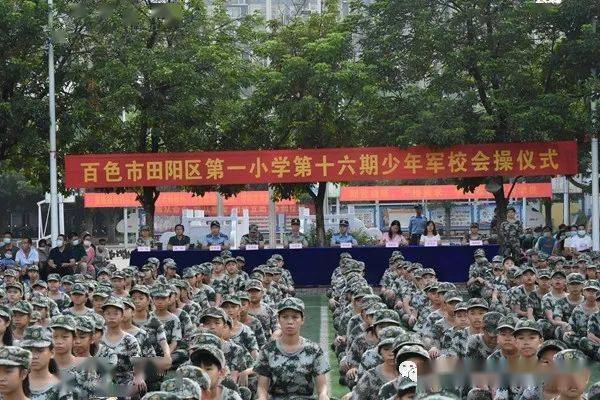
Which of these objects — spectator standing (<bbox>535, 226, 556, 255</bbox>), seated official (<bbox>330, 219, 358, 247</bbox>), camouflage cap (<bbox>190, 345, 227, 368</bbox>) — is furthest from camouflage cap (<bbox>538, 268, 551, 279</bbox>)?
camouflage cap (<bbox>190, 345, 227, 368</bbox>)

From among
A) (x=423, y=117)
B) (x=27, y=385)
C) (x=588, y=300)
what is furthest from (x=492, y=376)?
(x=423, y=117)

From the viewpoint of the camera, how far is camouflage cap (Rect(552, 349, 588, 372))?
7113 millimetres

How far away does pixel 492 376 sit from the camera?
332 inches

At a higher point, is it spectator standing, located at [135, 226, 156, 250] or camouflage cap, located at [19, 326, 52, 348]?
spectator standing, located at [135, 226, 156, 250]

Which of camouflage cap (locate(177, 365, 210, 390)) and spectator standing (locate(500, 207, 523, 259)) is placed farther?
spectator standing (locate(500, 207, 523, 259))

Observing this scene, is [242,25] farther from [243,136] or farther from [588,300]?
[588,300]

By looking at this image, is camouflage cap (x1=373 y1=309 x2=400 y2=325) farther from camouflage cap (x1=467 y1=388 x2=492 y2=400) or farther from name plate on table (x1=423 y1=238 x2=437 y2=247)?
name plate on table (x1=423 y1=238 x2=437 y2=247)

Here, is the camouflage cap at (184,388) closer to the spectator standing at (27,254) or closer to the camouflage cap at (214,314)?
the camouflage cap at (214,314)

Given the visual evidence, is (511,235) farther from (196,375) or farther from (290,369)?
(196,375)

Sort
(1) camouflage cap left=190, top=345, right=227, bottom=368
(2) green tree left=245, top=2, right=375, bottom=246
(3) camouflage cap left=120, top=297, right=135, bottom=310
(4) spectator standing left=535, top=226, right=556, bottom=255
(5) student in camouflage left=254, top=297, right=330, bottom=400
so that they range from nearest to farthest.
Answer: (1) camouflage cap left=190, top=345, right=227, bottom=368 < (5) student in camouflage left=254, top=297, right=330, bottom=400 < (3) camouflage cap left=120, top=297, right=135, bottom=310 < (4) spectator standing left=535, top=226, right=556, bottom=255 < (2) green tree left=245, top=2, right=375, bottom=246

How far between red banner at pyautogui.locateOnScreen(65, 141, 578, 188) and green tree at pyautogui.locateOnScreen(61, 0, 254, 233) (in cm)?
157

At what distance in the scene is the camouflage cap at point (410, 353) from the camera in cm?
755

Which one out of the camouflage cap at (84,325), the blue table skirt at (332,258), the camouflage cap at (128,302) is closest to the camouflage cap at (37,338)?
the camouflage cap at (84,325)

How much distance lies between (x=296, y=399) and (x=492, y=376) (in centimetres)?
149
